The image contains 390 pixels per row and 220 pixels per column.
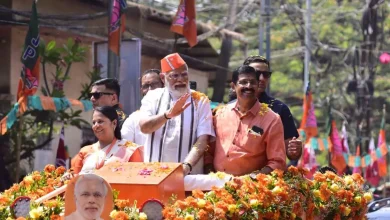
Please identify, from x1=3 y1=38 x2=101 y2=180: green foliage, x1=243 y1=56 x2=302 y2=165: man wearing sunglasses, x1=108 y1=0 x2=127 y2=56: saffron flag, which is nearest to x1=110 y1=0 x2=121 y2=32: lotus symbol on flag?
x1=108 y1=0 x2=127 y2=56: saffron flag

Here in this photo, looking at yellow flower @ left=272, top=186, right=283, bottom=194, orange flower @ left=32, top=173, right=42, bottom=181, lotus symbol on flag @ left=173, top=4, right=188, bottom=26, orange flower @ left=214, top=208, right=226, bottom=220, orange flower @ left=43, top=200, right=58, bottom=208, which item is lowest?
orange flower @ left=214, top=208, right=226, bottom=220

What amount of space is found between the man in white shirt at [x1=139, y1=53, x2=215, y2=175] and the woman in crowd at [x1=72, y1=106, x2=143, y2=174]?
0.20 meters

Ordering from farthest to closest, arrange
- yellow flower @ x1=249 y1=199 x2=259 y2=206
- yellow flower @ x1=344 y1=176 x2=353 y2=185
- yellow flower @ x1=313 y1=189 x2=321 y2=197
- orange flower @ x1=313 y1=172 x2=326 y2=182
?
yellow flower @ x1=344 y1=176 x2=353 y2=185, orange flower @ x1=313 y1=172 x2=326 y2=182, yellow flower @ x1=313 y1=189 x2=321 y2=197, yellow flower @ x1=249 y1=199 x2=259 y2=206

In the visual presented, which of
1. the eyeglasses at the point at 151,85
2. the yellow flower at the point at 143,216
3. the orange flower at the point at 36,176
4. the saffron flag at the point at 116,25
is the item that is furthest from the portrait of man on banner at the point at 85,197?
the saffron flag at the point at 116,25

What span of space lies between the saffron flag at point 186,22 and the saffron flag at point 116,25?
2314mm

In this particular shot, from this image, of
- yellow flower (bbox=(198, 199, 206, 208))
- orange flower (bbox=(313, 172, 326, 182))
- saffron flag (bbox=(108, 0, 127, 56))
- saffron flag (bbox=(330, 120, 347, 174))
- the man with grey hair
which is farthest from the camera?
saffron flag (bbox=(330, 120, 347, 174))

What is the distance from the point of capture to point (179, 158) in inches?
293

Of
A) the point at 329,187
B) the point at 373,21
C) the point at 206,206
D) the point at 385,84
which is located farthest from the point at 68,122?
the point at 385,84

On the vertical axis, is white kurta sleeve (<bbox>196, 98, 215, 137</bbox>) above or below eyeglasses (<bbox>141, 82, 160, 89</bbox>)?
below

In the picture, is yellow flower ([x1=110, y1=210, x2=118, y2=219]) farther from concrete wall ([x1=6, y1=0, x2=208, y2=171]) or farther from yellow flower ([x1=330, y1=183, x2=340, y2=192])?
concrete wall ([x1=6, y1=0, x2=208, y2=171])

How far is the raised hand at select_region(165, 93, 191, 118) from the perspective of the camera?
22.9 feet

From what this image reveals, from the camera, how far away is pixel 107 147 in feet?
23.6

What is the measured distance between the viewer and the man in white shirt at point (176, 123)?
735 centimetres

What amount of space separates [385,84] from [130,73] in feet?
70.4
